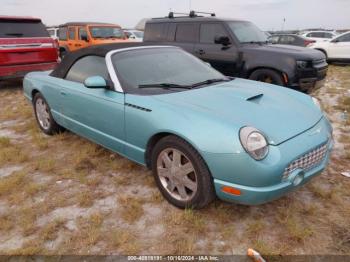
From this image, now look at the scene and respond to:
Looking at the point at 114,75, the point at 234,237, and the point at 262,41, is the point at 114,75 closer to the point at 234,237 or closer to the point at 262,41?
the point at 234,237

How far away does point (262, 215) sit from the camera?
2.94m

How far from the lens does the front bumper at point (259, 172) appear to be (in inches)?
94.4

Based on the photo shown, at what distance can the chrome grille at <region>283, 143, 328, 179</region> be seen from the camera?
250cm

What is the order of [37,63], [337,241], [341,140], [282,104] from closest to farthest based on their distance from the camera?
[337,241] → [282,104] → [341,140] → [37,63]

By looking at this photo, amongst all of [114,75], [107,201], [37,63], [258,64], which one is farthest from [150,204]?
[37,63]

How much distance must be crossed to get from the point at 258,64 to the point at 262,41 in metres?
1.11

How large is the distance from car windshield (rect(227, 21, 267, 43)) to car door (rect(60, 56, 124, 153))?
4.08m

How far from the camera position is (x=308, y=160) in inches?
105

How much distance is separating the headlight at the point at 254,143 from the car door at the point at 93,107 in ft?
4.62

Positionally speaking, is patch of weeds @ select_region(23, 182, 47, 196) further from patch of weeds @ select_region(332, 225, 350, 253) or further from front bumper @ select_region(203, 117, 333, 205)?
patch of weeds @ select_region(332, 225, 350, 253)

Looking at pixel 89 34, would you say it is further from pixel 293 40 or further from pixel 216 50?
pixel 293 40

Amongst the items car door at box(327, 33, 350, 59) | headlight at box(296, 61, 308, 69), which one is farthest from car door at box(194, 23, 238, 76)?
car door at box(327, 33, 350, 59)

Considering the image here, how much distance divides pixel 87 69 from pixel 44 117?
1566mm

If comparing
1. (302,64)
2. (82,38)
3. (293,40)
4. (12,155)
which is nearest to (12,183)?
(12,155)
